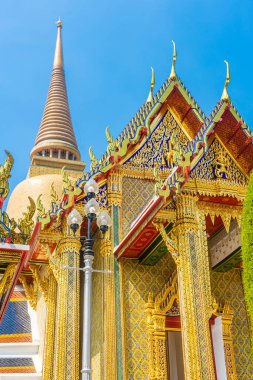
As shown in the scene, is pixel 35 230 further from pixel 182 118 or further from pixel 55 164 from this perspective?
pixel 55 164

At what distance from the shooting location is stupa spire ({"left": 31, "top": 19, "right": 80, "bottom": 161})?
22.8 metres

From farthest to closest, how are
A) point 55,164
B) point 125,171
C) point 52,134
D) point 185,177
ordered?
point 52,134 → point 55,164 → point 125,171 → point 185,177

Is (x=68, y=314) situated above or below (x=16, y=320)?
below

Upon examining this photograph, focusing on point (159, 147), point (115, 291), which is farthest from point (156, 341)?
point (159, 147)

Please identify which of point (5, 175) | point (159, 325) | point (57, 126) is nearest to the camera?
point (5, 175)

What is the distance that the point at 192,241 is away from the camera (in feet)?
29.3

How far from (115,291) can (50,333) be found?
1.70 m

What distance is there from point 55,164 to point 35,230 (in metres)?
11.2

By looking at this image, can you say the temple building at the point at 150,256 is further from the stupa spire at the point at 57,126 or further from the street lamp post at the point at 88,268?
the stupa spire at the point at 57,126

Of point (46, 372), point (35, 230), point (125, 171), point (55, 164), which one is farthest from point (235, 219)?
point (55, 164)

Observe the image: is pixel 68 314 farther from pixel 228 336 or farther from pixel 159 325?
pixel 228 336

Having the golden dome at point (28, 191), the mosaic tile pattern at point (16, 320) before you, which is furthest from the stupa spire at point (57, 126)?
the mosaic tile pattern at point (16, 320)

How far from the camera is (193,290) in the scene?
850 centimetres

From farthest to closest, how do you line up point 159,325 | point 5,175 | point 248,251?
1. point 159,325
2. point 5,175
3. point 248,251
